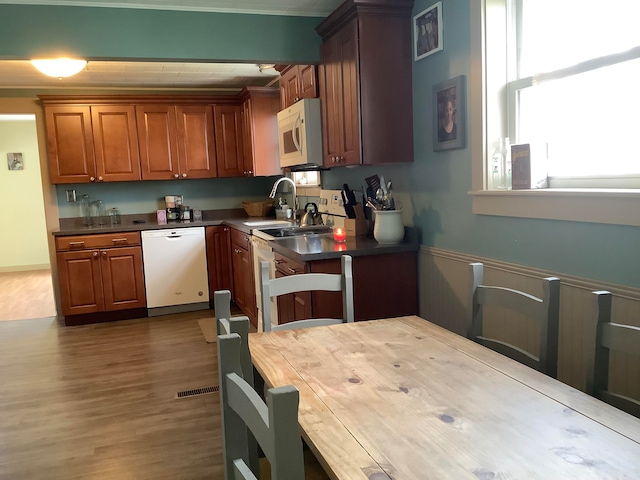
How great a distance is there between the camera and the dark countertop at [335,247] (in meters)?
2.85

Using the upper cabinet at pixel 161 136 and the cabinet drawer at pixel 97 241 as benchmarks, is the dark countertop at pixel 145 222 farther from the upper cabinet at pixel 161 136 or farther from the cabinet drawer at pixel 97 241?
the upper cabinet at pixel 161 136

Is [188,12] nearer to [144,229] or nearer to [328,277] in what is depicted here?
[328,277]

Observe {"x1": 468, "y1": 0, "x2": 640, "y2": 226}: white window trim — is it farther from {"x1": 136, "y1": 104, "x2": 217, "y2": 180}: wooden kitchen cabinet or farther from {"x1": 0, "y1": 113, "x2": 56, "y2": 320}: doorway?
{"x1": 0, "y1": 113, "x2": 56, "y2": 320}: doorway

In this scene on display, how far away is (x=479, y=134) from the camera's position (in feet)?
8.02

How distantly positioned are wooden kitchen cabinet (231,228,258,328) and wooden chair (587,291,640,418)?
10.7ft

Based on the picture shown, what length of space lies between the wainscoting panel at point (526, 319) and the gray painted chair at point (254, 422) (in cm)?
92

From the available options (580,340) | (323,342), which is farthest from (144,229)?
(580,340)

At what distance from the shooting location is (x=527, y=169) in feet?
7.20

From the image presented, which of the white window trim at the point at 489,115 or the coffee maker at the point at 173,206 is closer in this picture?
the white window trim at the point at 489,115

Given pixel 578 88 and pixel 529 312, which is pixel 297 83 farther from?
pixel 529 312

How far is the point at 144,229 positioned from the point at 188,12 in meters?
2.40

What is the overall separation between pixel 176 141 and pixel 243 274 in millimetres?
1630

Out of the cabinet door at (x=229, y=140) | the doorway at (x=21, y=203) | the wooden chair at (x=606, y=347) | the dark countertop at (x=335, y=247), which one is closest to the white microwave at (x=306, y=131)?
the dark countertop at (x=335, y=247)

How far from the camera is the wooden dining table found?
1003 millimetres
